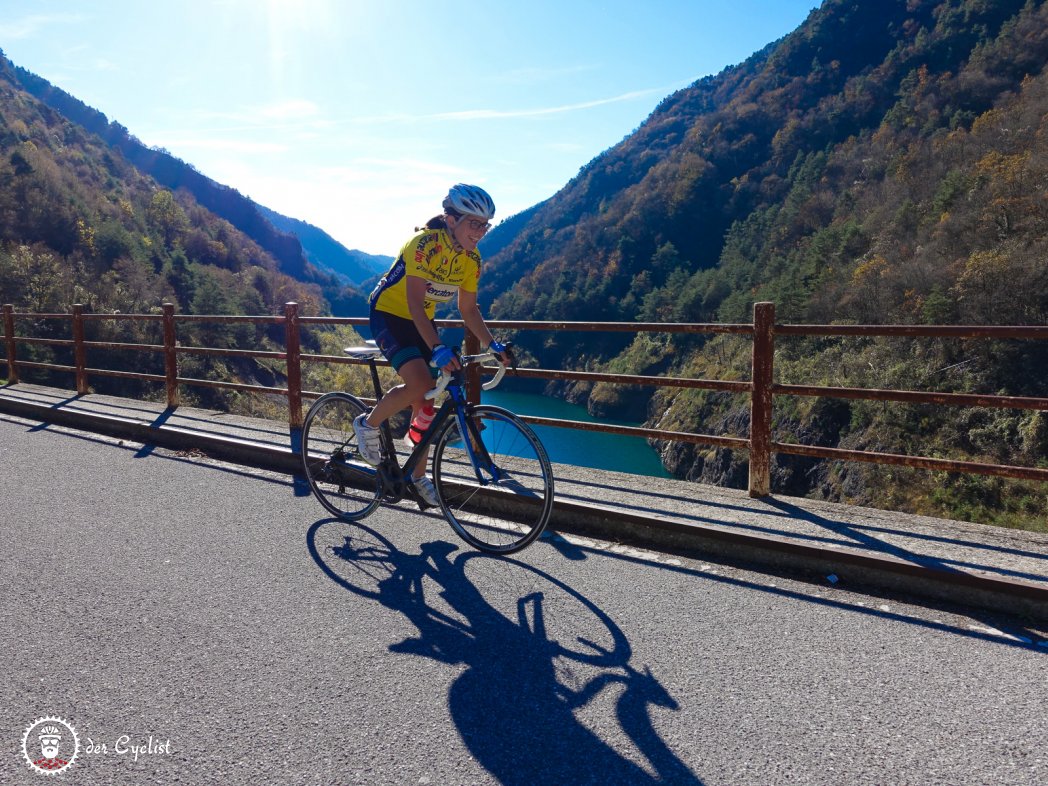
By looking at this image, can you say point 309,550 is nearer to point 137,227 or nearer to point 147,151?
point 137,227

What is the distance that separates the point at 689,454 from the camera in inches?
1780

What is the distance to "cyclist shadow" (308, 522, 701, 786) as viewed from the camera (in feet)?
6.75

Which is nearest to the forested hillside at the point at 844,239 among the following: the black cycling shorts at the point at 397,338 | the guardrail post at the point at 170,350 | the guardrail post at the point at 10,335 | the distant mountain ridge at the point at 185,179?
the black cycling shorts at the point at 397,338

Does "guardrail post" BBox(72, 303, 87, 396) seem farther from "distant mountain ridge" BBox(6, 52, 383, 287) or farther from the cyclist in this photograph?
"distant mountain ridge" BBox(6, 52, 383, 287)

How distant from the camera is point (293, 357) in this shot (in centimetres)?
661

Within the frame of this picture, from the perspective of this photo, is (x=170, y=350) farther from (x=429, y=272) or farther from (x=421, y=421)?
(x=429, y=272)

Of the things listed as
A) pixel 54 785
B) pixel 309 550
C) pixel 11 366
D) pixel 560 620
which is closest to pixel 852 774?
pixel 560 620

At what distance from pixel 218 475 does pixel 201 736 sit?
3698 millimetres

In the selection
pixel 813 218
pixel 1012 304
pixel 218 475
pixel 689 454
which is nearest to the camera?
pixel 218 475

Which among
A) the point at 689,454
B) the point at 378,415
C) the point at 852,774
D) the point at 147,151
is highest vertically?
the point at 147,151

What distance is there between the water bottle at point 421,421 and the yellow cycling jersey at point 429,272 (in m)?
0.55

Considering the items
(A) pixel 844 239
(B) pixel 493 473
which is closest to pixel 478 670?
(B) pixel 493 473

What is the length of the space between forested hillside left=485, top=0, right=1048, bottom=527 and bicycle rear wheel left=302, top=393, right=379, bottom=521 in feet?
38.6

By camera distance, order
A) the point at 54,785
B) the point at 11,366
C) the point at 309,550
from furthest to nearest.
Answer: the point at 11,366 → the point at 309,550 → the point at 54,785
